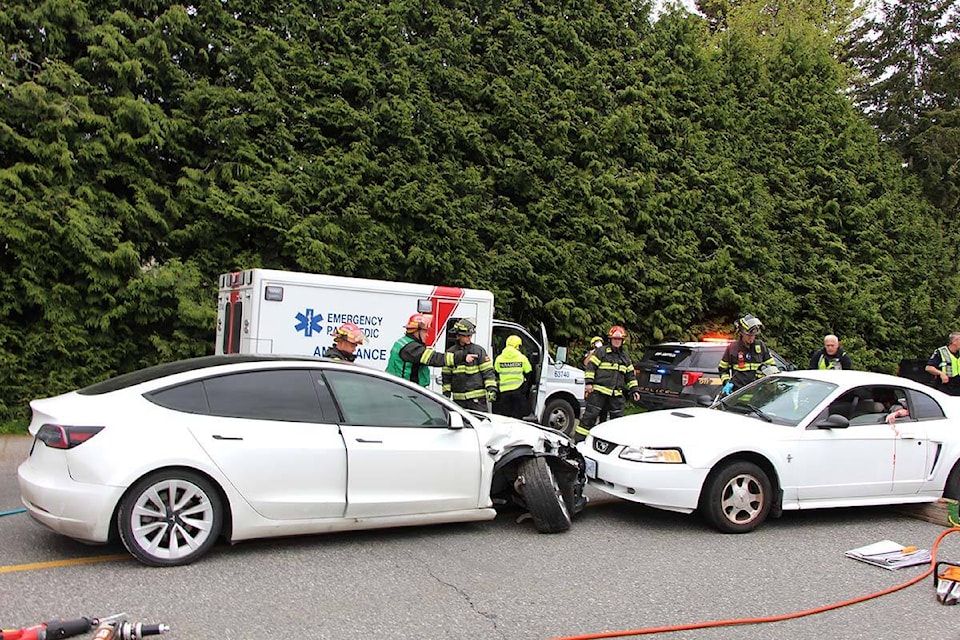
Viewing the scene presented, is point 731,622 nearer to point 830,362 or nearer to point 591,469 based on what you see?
point 591,469

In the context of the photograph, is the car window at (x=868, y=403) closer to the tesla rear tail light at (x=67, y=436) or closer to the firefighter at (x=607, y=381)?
the firefighter at (x=607, y=381)

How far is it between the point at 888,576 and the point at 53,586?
5560 mm

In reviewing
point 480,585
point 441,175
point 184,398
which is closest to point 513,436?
point 480,585

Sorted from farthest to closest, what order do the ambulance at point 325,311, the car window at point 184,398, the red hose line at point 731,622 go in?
the ambulance at point 325,311, the car window at point 184,398, the red hose line at point 731,622

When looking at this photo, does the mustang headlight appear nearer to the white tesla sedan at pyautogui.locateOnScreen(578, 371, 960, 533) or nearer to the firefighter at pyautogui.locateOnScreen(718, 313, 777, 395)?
the white tesla sedan at pyautogui.locateOnScreen(578, 371, 960, 533)

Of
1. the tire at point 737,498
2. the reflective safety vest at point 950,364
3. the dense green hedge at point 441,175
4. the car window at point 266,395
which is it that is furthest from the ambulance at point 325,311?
the reflective safety vest at point 950,364

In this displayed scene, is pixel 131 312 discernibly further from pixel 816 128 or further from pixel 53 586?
pixel 816 128

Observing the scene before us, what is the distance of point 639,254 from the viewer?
49.5 ft

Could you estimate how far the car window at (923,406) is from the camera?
7.33 m

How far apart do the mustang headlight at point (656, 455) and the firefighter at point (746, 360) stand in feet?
11.1

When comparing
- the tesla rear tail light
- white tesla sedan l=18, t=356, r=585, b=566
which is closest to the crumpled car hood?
white tesla sedan l=18, t=356, r=585, b=566

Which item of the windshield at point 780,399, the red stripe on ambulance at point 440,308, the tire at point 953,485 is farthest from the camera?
the red stripe on ambulance at point 440,308

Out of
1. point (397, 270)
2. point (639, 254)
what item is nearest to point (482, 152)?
point (397, 270)

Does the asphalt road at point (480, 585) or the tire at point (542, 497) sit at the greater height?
the tire at point (542, 497)
